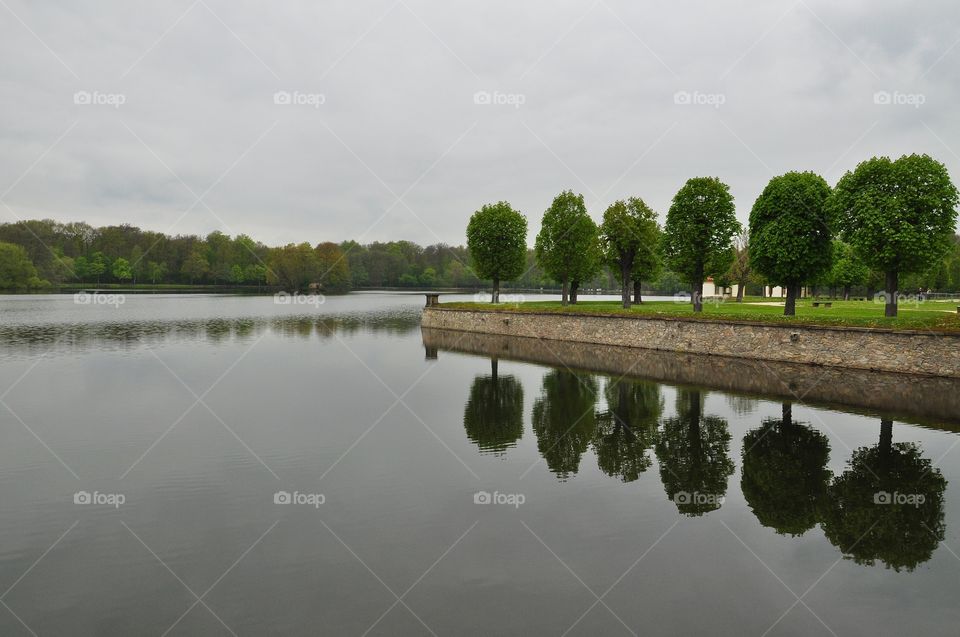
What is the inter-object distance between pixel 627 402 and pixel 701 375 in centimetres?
859

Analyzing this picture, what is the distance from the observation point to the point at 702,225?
45.5m

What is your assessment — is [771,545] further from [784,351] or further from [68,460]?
[784,351]

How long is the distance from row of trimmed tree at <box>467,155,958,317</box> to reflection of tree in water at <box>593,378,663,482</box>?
19462 mm

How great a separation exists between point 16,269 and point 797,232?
14449 cm

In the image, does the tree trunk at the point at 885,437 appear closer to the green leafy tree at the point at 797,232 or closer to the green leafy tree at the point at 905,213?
the green leafy tree at the point at 905,213

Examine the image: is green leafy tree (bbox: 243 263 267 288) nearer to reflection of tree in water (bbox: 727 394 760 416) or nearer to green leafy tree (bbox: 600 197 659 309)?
green leafy tree (bbox: 600 197 659 309)

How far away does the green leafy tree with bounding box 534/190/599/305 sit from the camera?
60188mm

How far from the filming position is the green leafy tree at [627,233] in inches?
2205

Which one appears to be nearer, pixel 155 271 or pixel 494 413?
pixel 494 413

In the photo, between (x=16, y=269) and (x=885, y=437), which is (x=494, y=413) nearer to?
(x=885, y=437)

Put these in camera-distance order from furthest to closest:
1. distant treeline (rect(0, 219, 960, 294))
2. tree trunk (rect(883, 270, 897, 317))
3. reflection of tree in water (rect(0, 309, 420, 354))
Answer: distant treeline (rect(0, 219, 960, 294)), reflection of tree in water (rect(0, 309, 420, 354)), tree trunk (rect(883, 270, 897, 317))

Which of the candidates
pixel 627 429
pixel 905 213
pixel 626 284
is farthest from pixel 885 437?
pixel 626 284

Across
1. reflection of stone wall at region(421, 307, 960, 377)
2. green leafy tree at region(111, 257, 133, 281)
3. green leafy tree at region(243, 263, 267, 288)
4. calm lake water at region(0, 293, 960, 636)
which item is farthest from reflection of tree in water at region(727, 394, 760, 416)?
green leafy tree at region(243, 263, 267, 288)

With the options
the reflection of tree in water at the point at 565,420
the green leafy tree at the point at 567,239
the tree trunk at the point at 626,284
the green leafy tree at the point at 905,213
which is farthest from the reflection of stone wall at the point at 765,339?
the green leafy tree at the point at 567,239
